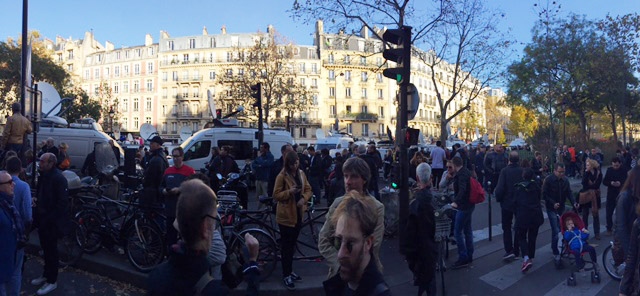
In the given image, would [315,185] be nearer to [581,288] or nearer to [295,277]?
[295,277]

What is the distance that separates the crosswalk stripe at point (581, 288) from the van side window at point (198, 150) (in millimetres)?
11207

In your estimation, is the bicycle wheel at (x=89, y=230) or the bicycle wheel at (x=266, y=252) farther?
the bicycle wheel at (x=89, y=230)

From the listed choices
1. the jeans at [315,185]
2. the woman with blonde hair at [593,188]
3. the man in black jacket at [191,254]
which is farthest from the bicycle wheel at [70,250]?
the woman with blonde hair at [593,188]

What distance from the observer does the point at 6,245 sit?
373cm

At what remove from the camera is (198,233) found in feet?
5.92

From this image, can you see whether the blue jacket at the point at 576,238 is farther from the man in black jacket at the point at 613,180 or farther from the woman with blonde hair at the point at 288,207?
the woman with blonde hair at the point at 288,207

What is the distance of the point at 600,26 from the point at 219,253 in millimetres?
26458

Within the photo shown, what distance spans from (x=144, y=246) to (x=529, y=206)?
5.52 metres

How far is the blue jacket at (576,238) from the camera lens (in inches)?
225

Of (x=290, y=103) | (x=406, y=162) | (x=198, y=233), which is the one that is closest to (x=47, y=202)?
(x=198, y=233)

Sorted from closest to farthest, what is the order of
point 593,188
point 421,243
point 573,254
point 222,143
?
point 421,243 → point 573,254 → point 593,188 → point 222,143

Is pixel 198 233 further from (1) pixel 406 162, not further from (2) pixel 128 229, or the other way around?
(1) pixel 406 162

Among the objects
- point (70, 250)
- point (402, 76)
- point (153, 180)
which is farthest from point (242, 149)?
point (402, 76)

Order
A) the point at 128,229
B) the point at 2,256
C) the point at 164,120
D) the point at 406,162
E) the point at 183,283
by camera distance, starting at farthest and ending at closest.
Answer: the point at 164,120 < the point at 406,162 < the point at 128,229 < the point at 2,256 < the point at 183,283
